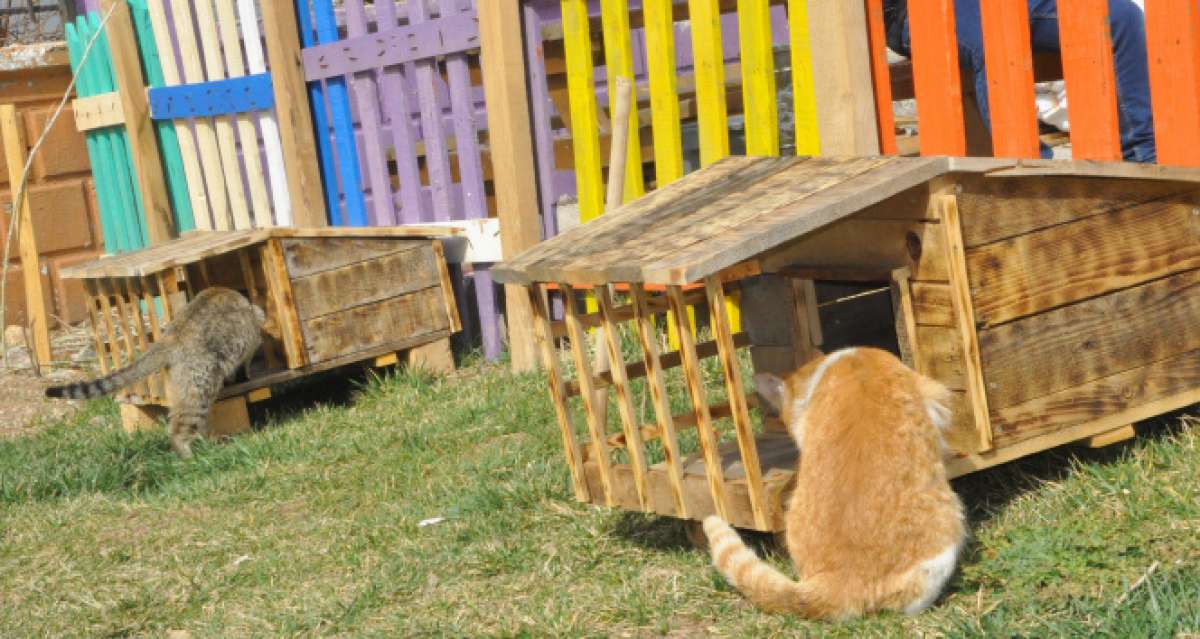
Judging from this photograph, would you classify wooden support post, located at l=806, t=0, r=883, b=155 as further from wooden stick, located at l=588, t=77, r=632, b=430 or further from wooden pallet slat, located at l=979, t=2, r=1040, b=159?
wooden stick, located at l=588, t=77, r=632, b=430

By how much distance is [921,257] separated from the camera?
13.2 ft

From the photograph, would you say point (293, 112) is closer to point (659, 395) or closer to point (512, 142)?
point (512, 142)

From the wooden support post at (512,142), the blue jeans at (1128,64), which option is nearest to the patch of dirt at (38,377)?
the wooden support post at (512,142)

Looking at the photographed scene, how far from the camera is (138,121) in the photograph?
9.99 meters

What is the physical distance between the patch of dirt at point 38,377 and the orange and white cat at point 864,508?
5.81 m

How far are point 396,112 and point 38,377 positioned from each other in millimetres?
3597

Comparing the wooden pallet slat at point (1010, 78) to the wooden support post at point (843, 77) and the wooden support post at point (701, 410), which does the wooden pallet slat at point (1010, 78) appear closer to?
the wooden support post at point (843, 77)

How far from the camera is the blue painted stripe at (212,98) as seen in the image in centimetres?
876

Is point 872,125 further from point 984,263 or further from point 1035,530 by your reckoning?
point 1035,530

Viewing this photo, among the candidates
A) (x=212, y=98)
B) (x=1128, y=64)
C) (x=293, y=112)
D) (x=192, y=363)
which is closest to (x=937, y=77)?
(x=1128, y=64)

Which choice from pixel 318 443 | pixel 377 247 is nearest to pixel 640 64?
pixel 377 247

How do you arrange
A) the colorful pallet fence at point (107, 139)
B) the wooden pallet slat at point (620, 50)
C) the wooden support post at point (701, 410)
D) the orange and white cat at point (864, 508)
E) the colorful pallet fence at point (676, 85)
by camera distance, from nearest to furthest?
the orange and white cat at point (864, 508) → the wooden support post at point (701, 410) → the colorful pallet fence at point (676, 85) → the wooden pallet slat at point (620, 50) → the colorful pallet fence at point (107, 139)

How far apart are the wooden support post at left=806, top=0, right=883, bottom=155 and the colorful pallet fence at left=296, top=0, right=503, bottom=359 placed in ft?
9.19

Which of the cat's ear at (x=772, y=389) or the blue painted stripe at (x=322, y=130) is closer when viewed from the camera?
the cat's ear at (x=772, y=389)
